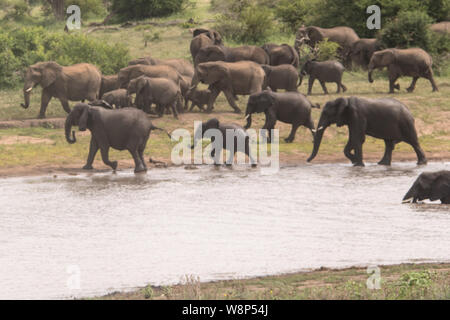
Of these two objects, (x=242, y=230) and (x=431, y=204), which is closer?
(x=242, y=230)

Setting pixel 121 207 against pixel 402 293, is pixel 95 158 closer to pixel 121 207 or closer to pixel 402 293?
pixel 121 207

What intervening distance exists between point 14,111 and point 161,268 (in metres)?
13.4

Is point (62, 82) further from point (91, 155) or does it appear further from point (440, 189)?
point (440, 189)

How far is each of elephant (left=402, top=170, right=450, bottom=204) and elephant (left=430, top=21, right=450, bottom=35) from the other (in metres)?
19.2

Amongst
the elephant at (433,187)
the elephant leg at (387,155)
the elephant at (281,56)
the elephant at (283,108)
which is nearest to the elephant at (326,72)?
the elephant at (281,56)

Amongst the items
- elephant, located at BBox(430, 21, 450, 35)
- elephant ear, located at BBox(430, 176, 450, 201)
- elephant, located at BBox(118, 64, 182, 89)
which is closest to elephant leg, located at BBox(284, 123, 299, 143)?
elephant, located at BBox(118, 64, 182, 89)

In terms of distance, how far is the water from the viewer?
1204cm

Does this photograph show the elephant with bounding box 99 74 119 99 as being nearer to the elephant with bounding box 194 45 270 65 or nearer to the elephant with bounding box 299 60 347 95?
the elephant with bounding box 194 45 270 65

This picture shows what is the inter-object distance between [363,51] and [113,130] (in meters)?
14.9

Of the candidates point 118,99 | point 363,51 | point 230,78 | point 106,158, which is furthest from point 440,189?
point 363,51

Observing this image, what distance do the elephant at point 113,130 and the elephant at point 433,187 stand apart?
239 inches

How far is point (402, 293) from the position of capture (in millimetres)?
10109
